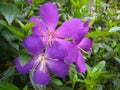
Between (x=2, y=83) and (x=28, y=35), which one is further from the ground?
(x=28, y=35)

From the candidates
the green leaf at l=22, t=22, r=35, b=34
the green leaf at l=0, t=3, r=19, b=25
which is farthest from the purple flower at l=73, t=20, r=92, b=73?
the green leaf at l=0, t=3, r=19, b=25

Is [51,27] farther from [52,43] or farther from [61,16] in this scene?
[61,16]

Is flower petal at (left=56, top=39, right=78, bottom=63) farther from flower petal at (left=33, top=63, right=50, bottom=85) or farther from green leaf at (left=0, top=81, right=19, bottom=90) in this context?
green leaf at (left=0, top=81, right=19, bottom=90)

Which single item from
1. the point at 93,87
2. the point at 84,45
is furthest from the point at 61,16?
the point at 84,45

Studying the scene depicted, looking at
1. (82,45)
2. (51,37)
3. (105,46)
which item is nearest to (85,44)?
(82,45)

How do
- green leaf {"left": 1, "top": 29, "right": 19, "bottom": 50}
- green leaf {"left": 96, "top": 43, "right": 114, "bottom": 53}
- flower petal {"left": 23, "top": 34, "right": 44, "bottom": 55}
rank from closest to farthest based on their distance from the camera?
flower petal {"left": 23, "top": 34, "right": 44, "bottom": 55} < green leaf {"left": 1, "top": 29, "right": 19, "bottom": 50} < green leaf {"left": 96, "top": 43, "right": 114, "bottom": 53}

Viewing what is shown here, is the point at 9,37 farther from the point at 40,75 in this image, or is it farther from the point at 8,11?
the point at 40,75

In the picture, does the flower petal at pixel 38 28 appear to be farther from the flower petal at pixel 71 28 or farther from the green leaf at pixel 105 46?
the green leaf at pixel 105 46
